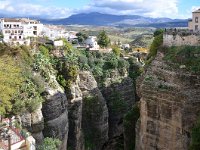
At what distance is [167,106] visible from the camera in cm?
3122

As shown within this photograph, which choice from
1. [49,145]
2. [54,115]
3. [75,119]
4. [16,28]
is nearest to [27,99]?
[54,115]

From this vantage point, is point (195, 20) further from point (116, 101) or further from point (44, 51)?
point (116, 101)

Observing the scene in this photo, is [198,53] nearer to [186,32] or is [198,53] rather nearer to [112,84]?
[186,32]

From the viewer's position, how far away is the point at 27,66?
41812mm

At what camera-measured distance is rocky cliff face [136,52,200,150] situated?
29.9 meters

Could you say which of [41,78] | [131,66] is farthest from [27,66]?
[131,66]

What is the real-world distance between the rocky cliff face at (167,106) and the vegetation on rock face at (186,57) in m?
0.49

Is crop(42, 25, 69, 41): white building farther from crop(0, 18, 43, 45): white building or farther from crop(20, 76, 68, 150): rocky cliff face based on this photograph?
crop(20, 76, 68, 150): rocky cliff face

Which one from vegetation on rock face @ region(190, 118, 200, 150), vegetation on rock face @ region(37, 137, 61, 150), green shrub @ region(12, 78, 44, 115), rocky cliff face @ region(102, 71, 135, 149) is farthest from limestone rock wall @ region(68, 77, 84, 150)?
vegetation on rock face @ region(190, 118, 200, 150)

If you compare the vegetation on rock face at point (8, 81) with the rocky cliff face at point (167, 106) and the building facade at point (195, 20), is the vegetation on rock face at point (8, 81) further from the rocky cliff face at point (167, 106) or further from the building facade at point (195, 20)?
the building facade at point (195, 20)

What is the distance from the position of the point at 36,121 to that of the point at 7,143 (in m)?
9.39

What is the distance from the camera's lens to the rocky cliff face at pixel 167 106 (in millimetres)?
29891

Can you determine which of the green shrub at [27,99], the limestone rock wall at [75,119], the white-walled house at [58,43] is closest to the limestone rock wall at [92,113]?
the limestone rock wall at [75,119]

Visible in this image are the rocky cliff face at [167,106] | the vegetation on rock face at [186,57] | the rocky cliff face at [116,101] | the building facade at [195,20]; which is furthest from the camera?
the rocky cliff face at [116,101]
